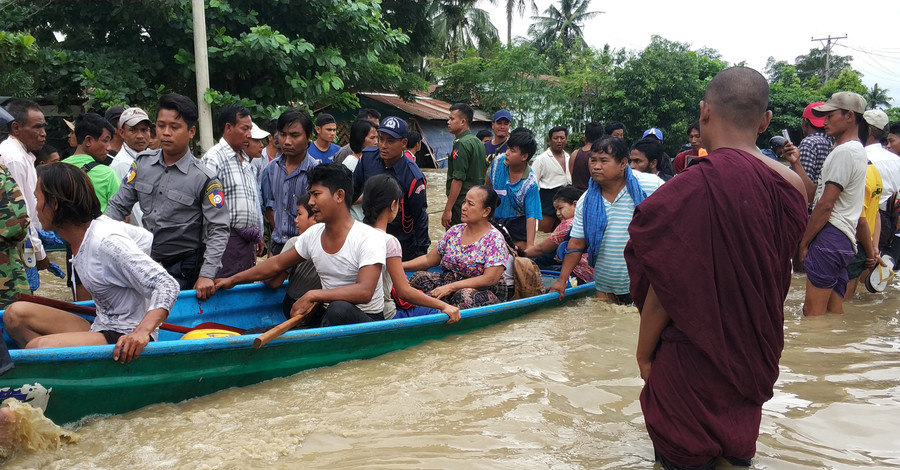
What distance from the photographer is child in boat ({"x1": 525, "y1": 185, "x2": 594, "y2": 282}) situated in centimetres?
662

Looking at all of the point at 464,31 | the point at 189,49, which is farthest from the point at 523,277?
the point at 464,31

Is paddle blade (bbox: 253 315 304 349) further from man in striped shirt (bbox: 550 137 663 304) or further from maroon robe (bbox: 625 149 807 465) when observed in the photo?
man in striped shirt (bbox: 550 137 663 304)

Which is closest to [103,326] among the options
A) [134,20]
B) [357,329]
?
[357,329]

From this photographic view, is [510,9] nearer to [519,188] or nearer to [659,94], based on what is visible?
Result: [659,94]

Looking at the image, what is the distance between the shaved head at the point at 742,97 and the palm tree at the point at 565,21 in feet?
128

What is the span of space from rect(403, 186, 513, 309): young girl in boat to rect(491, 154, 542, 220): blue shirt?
41.2 inches

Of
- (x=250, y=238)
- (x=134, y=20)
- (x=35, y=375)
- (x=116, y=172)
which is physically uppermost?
(x=134, y=20)

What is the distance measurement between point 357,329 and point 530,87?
2028cm

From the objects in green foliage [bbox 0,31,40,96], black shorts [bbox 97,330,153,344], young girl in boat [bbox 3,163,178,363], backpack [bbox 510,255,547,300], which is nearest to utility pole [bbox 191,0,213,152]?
green foliage [bbox 0,31,40,96]

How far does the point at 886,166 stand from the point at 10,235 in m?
6.90

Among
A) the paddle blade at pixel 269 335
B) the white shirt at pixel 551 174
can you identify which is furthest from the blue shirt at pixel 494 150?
the paddle blade at pixel 269 335

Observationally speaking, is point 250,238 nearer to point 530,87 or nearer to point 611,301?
point 611,301

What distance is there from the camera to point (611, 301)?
6.14 metres

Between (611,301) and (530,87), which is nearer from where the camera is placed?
(611,301)
